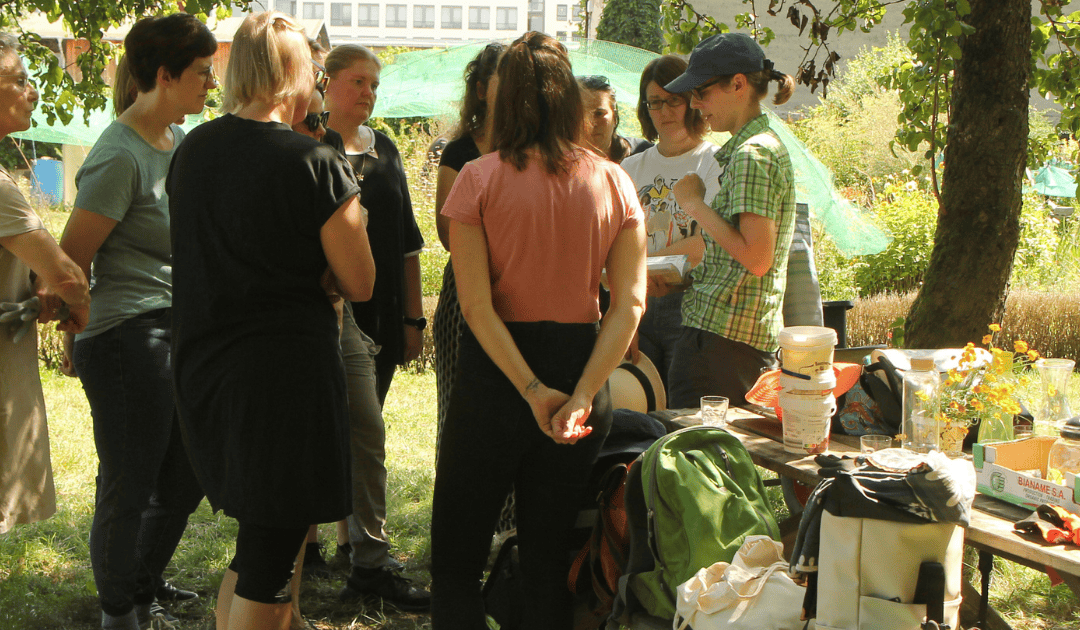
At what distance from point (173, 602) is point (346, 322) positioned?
1.22 meters

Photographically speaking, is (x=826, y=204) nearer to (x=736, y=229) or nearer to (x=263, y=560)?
(x=736, y=229)

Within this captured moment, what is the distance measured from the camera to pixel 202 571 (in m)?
3.56

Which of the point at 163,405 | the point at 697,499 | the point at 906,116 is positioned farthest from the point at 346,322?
the point at 906,116

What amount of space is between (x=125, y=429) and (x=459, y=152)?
128 cm

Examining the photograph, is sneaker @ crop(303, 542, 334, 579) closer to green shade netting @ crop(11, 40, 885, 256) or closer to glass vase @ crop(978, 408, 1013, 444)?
glass vase @ crop(978, 408, 1013, 444)

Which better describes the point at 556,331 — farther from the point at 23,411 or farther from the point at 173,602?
the point at 173,602

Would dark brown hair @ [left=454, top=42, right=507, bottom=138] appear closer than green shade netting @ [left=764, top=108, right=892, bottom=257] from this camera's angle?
Yes

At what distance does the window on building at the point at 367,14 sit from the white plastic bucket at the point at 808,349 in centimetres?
10088

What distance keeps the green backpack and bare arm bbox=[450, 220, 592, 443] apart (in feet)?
1.16

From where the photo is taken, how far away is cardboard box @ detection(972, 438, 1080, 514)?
1869 mm

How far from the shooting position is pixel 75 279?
7.77 feet

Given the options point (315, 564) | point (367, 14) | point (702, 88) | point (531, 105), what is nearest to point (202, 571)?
point (315, 564)

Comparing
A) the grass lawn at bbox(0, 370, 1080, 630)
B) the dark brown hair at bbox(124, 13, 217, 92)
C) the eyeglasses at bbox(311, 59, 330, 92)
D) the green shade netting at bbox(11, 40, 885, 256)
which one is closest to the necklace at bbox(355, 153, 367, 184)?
the eyeglasses at bbox(311, 59, 330, 92)

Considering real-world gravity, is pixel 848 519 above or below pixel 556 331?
below
